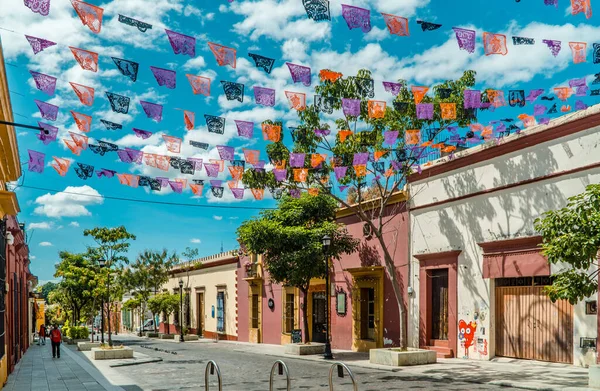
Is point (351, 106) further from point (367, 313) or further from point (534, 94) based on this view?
point (367, 313)

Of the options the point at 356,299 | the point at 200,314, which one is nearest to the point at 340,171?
the point at 356,299

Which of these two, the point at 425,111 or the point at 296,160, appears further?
the point at 296,160

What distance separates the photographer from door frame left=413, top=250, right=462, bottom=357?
20594mm

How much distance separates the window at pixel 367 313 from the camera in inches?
1002

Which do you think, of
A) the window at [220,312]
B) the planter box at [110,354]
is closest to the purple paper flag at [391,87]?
the planter box at [110,354]

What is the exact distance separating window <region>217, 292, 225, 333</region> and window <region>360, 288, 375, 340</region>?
17.3 m

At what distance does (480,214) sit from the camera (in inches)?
782

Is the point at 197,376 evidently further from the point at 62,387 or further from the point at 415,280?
the point at 415,280

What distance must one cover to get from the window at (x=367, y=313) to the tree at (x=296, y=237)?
192 centimetres

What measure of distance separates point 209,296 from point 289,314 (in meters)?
13.0

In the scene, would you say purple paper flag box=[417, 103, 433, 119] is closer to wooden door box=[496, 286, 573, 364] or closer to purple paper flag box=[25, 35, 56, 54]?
wooden door box=[496, 286, 573, 364]

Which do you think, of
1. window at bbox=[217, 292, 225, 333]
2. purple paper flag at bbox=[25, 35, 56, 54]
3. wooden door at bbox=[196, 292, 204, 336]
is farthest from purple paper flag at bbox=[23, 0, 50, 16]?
wooden door at bbox=[196, 292, 204, 336]

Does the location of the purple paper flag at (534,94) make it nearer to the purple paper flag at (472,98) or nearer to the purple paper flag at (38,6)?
the purple paper flag at (472,98)

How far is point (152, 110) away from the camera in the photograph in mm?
13758
